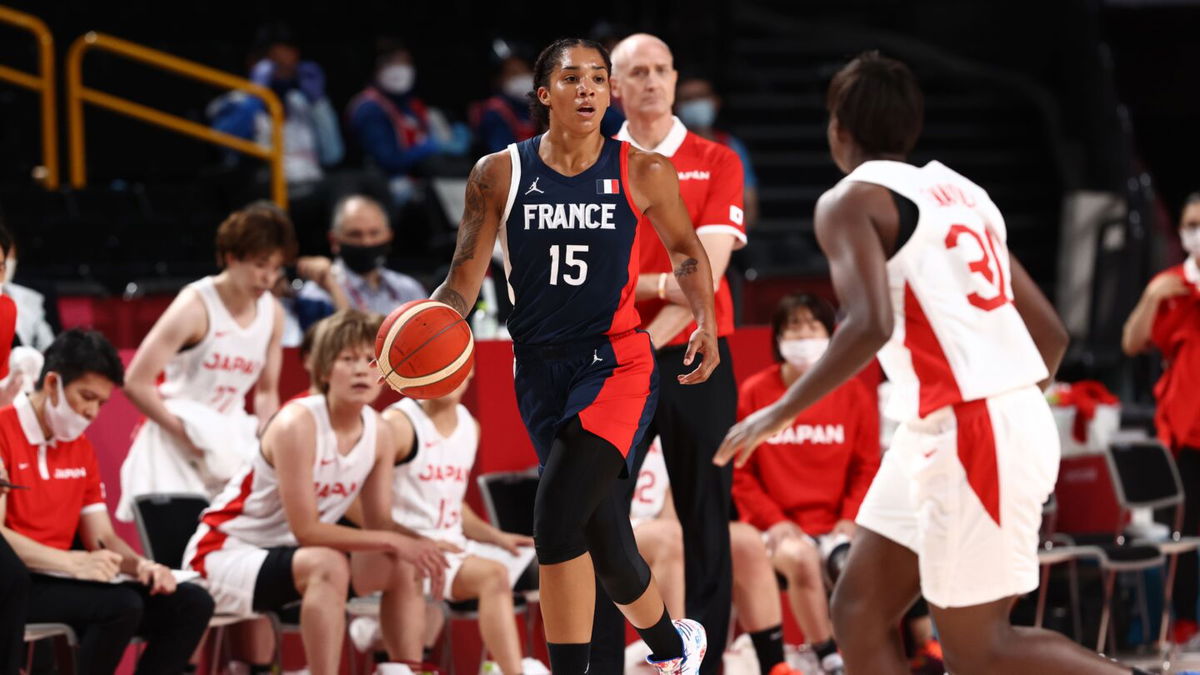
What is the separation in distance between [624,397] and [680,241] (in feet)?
1.71

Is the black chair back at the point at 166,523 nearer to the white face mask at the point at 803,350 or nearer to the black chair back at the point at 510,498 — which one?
the black chair back at the point at 510,498

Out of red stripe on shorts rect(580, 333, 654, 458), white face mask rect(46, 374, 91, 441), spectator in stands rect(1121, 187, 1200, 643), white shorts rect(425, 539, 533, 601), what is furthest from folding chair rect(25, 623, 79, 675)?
spectator in stands rect(1121, 187, 1200, 643)

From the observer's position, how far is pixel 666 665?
448cm

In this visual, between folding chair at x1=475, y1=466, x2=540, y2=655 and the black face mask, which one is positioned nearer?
folding chair at x1=475, y1=466, x2=540, y2=655

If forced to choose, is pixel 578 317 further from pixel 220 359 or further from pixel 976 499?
pixel 220 359

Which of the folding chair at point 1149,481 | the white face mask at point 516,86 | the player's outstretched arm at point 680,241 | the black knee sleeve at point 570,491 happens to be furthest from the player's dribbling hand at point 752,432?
the white face mask at point 516,86

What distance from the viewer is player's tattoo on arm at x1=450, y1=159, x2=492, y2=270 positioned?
4375 mm

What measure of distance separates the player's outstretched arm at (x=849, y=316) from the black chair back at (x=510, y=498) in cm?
282

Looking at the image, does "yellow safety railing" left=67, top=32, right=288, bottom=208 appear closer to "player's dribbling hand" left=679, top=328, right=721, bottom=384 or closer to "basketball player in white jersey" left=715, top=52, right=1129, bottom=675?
"player's dribbling hand" left=679, top=328, right=721, bottom=384

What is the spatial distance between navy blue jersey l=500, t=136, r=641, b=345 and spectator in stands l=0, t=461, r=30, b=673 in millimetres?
1787

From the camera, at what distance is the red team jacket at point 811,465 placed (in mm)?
6633

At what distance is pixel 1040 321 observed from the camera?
13.5 ft

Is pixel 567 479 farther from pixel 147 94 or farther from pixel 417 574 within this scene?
pixel 147 94

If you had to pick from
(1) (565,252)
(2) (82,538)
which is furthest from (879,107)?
→ (2) (82,538)
